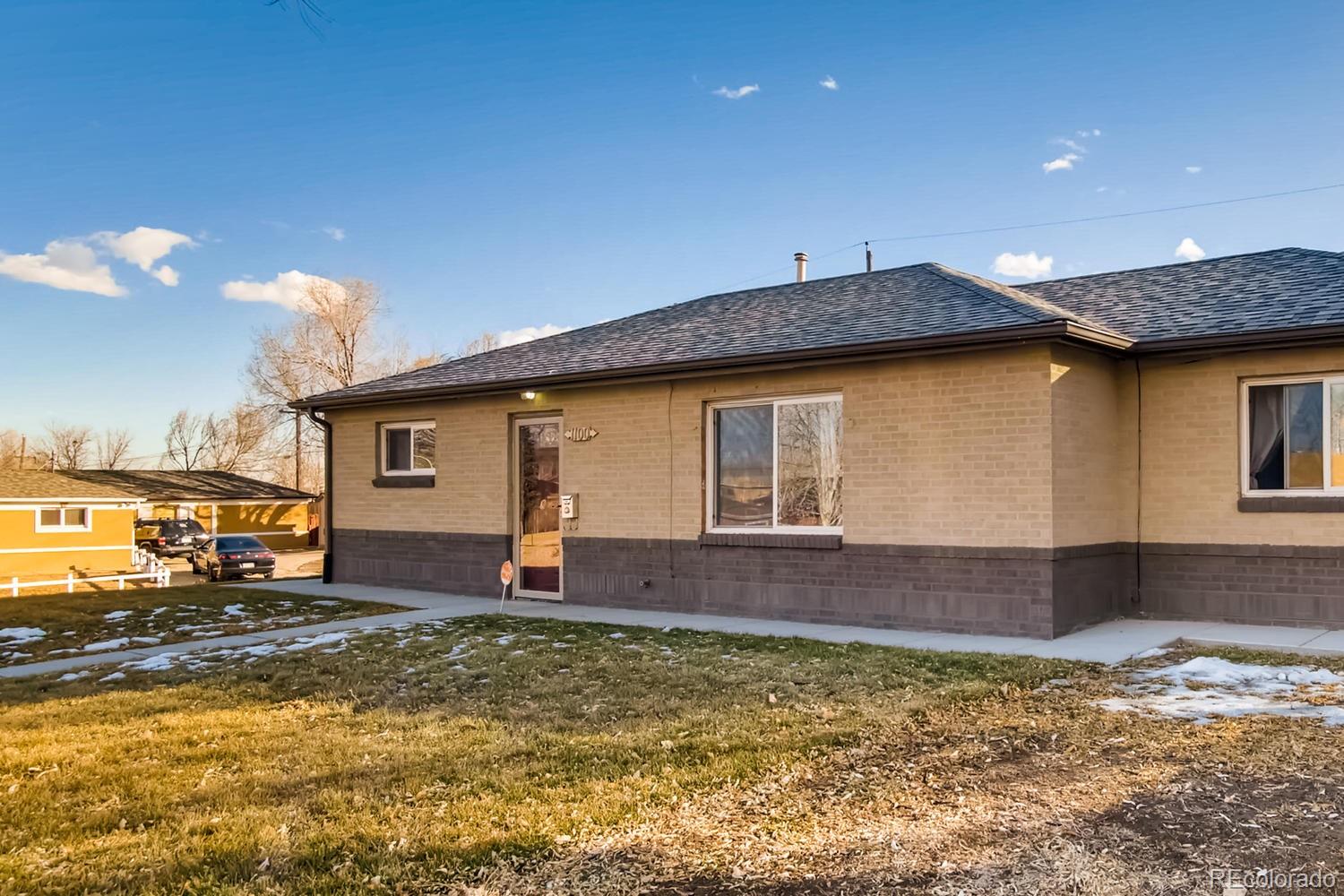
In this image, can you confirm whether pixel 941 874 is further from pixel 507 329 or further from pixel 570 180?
pixel 507 329

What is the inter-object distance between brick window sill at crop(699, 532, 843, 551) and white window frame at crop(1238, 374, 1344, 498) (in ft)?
14.0

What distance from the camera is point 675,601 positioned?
39.3 feet

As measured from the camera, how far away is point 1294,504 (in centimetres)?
971

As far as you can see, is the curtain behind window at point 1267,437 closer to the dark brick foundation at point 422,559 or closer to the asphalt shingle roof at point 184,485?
the dark brick foundation at point 422,559

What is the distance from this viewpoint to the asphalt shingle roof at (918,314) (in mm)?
10102

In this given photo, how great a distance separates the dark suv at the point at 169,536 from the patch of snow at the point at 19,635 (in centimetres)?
2716

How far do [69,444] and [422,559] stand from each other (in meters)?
65.9

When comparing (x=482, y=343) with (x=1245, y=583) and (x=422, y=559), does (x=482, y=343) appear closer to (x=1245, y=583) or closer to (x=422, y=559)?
(x=422, y=559)

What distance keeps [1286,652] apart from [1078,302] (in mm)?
5540

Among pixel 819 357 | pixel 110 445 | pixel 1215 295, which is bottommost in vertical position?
pixel 819 357

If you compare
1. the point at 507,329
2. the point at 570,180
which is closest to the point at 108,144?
the point at 570,180

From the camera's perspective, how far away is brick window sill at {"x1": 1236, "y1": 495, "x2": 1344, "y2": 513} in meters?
9.53

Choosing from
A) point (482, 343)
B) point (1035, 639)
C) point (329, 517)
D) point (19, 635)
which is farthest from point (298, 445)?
point (1035, 639)

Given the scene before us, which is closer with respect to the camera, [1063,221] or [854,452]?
[854,452]
